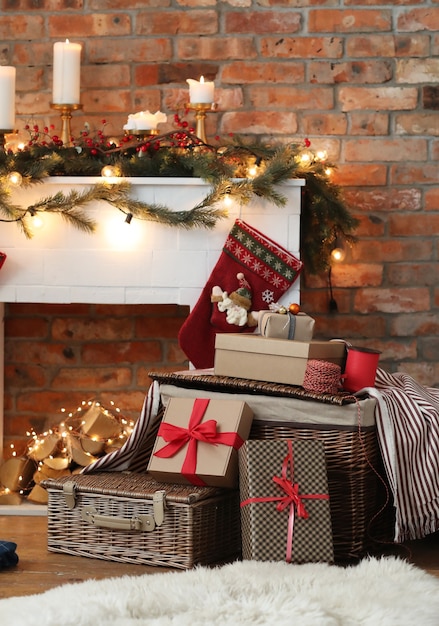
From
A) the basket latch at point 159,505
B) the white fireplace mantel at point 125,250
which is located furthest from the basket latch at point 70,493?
the white fireplace mantel at point 125,250

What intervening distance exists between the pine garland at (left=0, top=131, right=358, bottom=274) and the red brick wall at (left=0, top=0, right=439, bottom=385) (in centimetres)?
28

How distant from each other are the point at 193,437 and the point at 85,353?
119cm

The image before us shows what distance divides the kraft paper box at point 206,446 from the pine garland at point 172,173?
30.3 inches

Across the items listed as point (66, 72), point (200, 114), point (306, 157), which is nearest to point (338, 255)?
point (306, 157)

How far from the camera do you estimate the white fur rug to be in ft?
6.57

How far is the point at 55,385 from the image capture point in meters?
3.64

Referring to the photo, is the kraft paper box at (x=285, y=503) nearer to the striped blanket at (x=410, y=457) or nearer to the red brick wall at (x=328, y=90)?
the striped blanket at (x=410, y=457)

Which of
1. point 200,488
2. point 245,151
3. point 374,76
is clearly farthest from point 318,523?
point 374,76

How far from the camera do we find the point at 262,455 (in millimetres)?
2436

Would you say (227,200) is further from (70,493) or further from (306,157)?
(70,493)

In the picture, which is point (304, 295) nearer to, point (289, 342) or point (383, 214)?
point (383, 214)

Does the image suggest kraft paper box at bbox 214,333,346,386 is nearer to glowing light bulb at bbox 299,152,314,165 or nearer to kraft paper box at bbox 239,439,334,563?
kraft paper box at bbox 239,439,334,563

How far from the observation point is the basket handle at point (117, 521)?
2543mm

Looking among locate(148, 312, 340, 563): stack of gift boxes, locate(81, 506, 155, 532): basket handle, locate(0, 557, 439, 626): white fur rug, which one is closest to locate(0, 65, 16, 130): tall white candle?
locate(148, 312, 340, 563): stack of gift boxes
